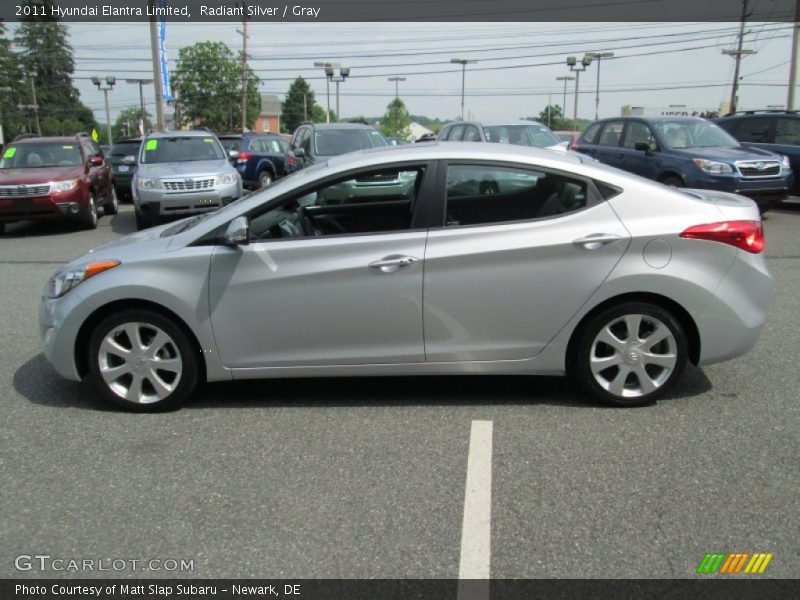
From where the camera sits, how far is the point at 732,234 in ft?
14.4

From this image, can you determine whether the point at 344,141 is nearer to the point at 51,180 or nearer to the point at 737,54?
the point at 51,180

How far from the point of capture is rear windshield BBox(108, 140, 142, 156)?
19938mm

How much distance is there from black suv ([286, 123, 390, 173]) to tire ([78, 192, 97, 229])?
376 cm

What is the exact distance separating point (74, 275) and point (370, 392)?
6.66ft

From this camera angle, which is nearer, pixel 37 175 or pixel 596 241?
pixel 596 241

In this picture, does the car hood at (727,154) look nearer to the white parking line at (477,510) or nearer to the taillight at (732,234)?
the taillight at (732,234)

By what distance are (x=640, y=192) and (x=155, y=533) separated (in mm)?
3325

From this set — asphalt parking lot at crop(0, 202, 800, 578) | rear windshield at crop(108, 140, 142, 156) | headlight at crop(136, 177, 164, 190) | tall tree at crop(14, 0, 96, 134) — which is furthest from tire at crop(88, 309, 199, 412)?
tall tree at crop(14, 0, 96, 134)

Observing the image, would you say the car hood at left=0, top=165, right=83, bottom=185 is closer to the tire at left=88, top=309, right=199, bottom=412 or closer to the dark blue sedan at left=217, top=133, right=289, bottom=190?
the dark blue sedan at left=217, top=133, right=289, bottom=190

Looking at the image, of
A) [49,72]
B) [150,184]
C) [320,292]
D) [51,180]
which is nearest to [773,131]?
[150,184]

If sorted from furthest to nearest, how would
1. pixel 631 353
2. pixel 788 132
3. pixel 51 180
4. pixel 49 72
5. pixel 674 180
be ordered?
pixel 49 72 → pixel 788 132 → pixel 51 180 → pixel 674 180 → pixel 631 353

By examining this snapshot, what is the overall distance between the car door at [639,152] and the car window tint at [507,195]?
29.1 ft

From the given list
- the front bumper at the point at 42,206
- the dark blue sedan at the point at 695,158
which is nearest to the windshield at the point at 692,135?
the dark blue sedan at the point at 695,158
